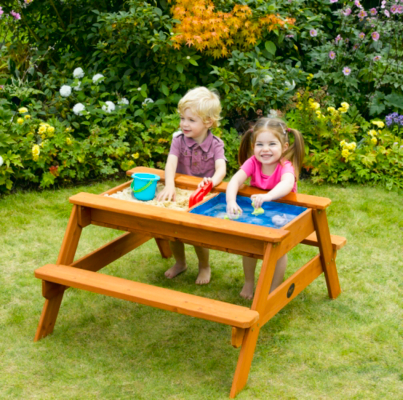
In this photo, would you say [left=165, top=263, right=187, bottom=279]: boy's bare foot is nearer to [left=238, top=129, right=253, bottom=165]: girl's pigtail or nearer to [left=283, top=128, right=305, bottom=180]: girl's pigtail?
[left=238, top=129, right=253, bottom=165]: girl's pigtail

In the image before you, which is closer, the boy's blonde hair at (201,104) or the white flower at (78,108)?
the boy's blonde hair at (201,104)

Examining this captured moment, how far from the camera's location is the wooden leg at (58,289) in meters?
3.21

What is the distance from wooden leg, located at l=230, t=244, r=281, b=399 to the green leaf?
3.60m

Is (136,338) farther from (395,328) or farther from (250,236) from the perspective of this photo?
(395,328)

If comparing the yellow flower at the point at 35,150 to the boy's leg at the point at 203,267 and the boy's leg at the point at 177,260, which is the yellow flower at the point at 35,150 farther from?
the boy's leg at the point at 203,267

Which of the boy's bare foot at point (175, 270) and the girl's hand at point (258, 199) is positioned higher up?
the girl's hand at point (258, 199)

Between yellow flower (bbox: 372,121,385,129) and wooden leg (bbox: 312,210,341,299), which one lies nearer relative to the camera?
wooden leg (bbox: 312,210,341,299)

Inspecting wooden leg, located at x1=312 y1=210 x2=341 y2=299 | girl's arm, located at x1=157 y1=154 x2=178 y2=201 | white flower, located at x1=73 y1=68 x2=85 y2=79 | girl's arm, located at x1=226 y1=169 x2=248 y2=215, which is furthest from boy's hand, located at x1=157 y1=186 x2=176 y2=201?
white flower, located at x1=73 y1=68 x2=85 y2=79

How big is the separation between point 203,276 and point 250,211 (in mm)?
731

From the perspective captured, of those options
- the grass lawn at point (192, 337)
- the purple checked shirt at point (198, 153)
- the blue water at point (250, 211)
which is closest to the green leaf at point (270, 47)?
the grass lawn at point (192, 337)

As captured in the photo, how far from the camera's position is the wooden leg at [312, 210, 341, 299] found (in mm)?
3326

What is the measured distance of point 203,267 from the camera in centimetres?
392

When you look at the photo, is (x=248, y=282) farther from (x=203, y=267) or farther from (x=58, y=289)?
(x=58, y=289)

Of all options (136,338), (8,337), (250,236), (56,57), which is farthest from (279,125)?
(56,57)
